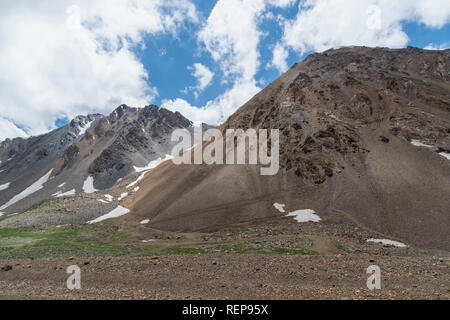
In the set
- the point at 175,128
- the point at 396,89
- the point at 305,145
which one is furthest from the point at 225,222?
the point at 175,128

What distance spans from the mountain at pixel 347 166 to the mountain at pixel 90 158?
62.0m

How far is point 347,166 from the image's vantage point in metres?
48.2

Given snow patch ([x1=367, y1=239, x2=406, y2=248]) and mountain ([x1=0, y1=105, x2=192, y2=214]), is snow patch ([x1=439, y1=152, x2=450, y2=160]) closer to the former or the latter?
snow patch ([x1=367, y1=239, x2=406, y2=248])

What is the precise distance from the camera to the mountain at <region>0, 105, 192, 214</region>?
11206cm

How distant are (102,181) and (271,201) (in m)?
98.4

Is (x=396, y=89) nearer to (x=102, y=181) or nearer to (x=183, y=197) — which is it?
(x=183, y=197)

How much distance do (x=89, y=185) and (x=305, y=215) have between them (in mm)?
107120

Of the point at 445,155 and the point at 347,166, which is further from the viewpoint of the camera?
the point at 347,166

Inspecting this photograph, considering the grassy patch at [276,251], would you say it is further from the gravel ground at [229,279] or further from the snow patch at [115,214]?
the snow patch at [115,214]

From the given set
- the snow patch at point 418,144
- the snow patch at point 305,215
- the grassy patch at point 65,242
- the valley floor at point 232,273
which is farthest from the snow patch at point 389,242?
the snow patch at point 418,144

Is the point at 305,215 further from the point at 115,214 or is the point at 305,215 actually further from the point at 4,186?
the point at 4,186

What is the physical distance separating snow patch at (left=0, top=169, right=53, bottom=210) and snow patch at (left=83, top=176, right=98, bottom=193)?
1233 inches

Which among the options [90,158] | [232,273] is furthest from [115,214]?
[90,158]

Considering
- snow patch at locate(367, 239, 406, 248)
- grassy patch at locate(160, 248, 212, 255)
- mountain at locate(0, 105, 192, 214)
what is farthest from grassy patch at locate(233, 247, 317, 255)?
mountain at locate(0, 105, 192, 214)
